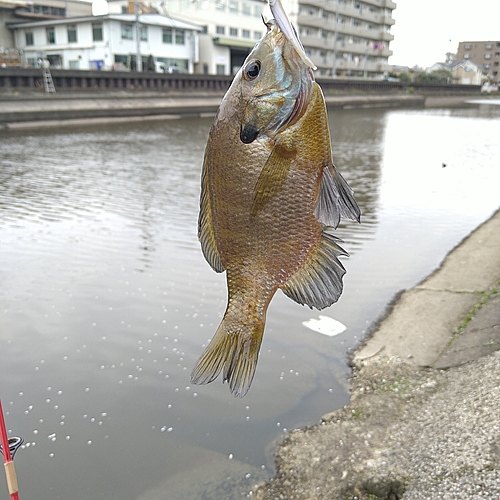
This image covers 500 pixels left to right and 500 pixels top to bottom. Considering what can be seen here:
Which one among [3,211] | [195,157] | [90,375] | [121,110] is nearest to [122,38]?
[121,110]

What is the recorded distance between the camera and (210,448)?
4.40 m

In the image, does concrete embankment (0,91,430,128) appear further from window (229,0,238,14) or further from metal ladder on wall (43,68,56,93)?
window (229,0,238,14)

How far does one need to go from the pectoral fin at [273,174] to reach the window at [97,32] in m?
43.8

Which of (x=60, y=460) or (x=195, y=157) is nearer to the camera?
(x=60, y=460)

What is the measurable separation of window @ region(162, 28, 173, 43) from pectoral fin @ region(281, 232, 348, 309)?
46357 mm

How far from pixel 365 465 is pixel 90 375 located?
2970mm

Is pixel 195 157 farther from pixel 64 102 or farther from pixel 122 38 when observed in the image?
pixel 122 38

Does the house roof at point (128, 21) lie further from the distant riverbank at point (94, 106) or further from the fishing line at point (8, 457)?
the fishing line at point (8, 457)

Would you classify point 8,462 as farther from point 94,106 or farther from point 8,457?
point 94,106

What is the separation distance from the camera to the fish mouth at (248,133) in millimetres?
1213

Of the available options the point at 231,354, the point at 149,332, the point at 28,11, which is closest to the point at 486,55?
the point at 28,11

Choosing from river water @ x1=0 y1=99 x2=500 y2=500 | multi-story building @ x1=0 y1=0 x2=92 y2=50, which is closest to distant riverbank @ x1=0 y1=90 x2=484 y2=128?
river water @ x1=0 y1=99 x2=500 y2=500

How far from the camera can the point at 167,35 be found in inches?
1720

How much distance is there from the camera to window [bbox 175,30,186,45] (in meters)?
44.5
